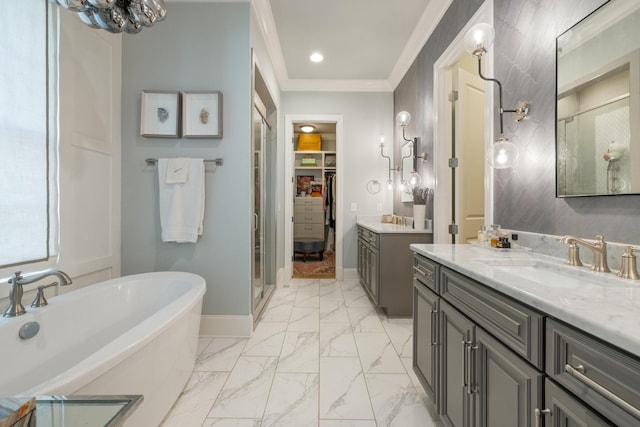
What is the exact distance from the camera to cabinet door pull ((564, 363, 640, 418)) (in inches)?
20.5

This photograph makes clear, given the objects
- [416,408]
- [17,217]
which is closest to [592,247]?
[416,408]

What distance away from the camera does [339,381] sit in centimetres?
181

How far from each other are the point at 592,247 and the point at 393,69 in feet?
11.0

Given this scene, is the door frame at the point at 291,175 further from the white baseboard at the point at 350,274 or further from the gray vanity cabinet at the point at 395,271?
the gray vanity cabinet at the point at 395,271

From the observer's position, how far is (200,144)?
236 cm

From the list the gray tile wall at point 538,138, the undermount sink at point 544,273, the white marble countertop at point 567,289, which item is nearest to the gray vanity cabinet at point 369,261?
the gray tile wall at point 538,138

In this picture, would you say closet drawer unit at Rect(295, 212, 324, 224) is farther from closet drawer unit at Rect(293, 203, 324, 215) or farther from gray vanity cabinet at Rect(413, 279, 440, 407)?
gray vanity cabinet at Rect(413, 279, 440, 407)

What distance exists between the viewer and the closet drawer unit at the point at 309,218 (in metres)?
5.66

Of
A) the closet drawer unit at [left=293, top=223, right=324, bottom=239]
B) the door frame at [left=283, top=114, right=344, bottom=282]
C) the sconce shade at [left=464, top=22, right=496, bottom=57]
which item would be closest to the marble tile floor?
the door frame at [left=283, top=114, right=344, bottom=282]

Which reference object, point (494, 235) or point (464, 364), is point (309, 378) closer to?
point (464, 364)

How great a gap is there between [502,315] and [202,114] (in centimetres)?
241

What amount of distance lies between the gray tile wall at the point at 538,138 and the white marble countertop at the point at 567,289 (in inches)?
7.4

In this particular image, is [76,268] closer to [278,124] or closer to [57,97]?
[57,97]

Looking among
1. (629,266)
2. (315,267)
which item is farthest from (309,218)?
(629,266)
